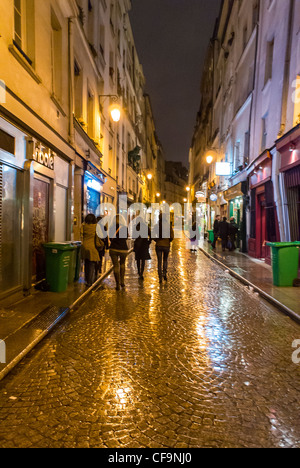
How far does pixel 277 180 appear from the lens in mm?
12125

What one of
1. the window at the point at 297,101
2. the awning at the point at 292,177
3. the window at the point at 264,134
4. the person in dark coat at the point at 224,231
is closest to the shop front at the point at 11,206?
the awning at the point at 292,177

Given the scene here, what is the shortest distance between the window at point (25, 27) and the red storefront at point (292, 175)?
7630mm

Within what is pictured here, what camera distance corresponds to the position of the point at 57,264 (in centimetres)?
799

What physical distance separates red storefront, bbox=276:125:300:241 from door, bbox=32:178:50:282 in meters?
7.52

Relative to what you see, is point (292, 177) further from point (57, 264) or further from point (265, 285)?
point (57, 264)

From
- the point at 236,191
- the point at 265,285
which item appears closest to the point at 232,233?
the point at 236,191

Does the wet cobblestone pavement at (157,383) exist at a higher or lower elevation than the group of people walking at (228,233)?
lower

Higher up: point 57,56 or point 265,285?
point 57,56

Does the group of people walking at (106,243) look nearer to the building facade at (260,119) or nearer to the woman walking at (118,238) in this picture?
the woman walking at (118,238)

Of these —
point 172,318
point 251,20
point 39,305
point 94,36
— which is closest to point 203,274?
point 172,318

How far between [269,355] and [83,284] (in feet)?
18.6

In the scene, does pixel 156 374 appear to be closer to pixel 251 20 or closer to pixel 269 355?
pixel 269 355

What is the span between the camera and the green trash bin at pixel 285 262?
29.2 feet

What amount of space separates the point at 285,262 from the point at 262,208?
7.18 meters
